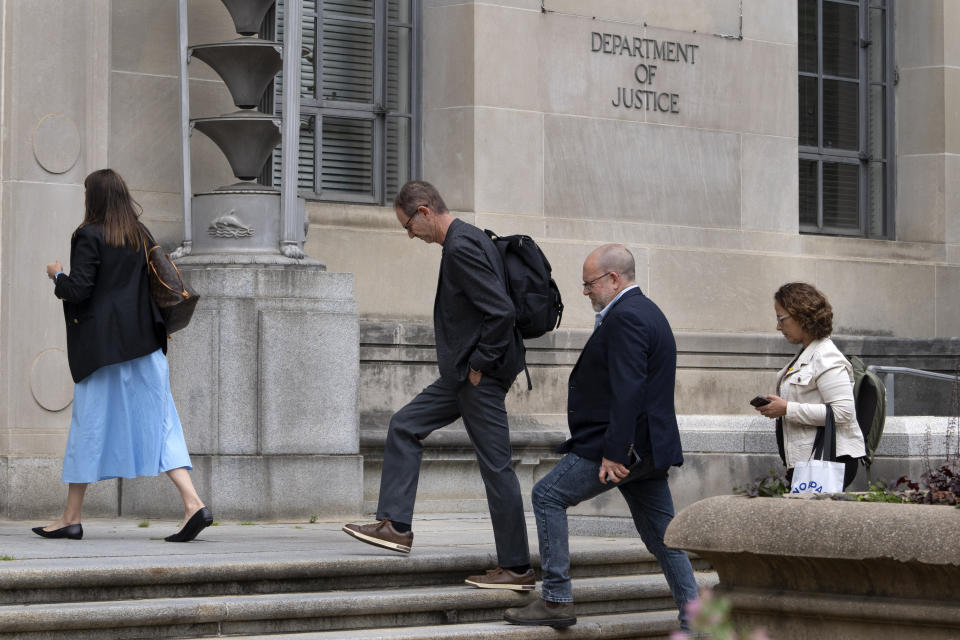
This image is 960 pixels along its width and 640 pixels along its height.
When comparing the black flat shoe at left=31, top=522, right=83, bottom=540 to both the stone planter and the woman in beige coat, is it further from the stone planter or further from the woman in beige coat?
the woman in beige coat

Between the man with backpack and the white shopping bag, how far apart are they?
1.30 m

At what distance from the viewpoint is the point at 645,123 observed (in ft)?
44.7

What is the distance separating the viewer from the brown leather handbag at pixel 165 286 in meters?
9.02

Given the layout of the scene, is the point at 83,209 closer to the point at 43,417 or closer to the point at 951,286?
the point at 43,417

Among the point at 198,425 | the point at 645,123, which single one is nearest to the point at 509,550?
the point at 198,425

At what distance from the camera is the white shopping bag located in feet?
24.2

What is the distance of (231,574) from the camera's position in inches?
301

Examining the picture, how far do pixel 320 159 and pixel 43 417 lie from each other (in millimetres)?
3311

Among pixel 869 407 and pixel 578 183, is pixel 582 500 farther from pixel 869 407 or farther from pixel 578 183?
pixel 578 183

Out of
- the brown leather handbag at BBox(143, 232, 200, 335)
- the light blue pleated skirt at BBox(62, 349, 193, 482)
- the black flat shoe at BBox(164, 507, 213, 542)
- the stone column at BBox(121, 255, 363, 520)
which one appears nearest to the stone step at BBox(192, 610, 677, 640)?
the black flat shoe at BBox(164, 507, 213, 542)

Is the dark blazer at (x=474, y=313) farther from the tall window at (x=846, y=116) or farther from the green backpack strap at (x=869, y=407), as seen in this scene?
the tall window at (x=846, y=116)

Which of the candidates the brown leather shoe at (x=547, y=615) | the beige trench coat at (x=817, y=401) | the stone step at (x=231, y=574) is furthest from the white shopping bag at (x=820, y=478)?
the stone step at (x=231, y=574)

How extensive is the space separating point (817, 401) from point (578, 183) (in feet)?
18.6

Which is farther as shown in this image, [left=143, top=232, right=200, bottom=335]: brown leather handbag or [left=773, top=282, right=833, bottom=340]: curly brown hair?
[left=143, top=232, right=200, bottom=335]: brown leather handbag
